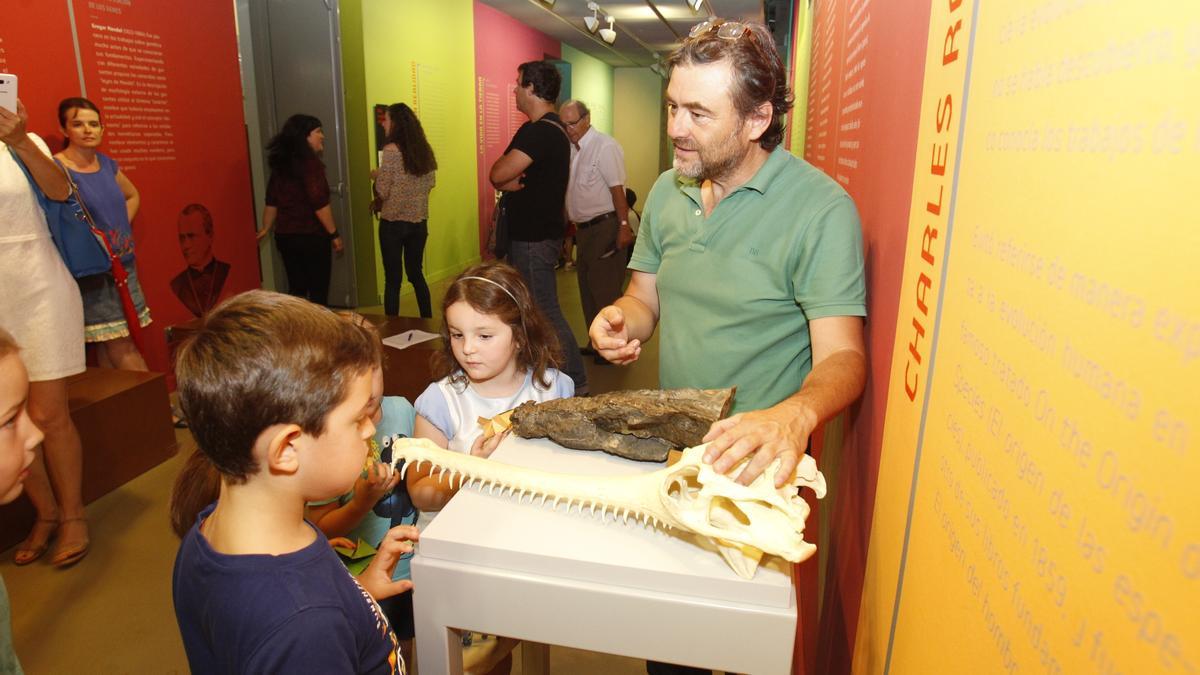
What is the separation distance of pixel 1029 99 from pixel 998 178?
0.12 meters

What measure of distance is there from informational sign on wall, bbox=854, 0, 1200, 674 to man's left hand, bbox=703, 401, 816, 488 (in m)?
0.20

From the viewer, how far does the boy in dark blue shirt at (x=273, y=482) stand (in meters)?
1.13

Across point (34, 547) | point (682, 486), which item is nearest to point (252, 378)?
point (682, 486)

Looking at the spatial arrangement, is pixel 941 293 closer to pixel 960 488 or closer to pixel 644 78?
pixel 960 488

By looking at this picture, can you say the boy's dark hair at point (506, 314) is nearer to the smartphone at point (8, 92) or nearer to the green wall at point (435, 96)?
the smartphone at point (8, 92)

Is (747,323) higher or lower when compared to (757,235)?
lower

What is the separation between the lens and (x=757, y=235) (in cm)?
181

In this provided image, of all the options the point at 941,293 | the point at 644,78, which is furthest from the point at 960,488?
the point at 644,78

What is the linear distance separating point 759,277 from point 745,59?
1.66 feet

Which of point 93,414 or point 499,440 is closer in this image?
point 499,440

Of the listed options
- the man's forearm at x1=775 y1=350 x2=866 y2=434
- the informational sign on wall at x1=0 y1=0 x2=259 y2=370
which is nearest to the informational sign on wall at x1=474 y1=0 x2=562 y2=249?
the informational sign on wall at x1=0 y1=0 x2=259 y2=370

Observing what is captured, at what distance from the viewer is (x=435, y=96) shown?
9062 mm

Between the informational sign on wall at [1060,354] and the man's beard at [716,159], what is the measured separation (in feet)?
2.20

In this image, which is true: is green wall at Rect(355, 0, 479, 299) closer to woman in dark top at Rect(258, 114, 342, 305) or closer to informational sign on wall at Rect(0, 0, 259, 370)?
woman in dark top at Rect(258, 114, 342, 305)
